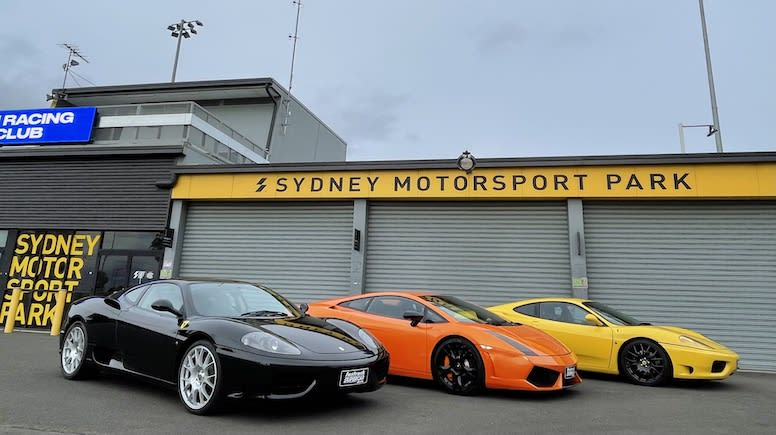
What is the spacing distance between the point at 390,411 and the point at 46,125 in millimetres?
15601

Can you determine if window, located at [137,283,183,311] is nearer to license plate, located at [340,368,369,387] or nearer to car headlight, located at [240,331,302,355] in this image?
car headlight, located at [240,331,302,355]

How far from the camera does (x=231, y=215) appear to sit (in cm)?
1315

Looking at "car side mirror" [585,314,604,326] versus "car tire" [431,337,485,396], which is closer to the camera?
"car tire" [431,337,485,396]

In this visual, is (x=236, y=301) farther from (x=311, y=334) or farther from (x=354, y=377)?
(x=354, y=377)

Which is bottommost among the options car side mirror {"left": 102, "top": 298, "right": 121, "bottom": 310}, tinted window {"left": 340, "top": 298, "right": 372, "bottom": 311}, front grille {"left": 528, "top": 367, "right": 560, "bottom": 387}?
front grille {"left": 528, "top": 367, "right": 560, "bottom": 387}

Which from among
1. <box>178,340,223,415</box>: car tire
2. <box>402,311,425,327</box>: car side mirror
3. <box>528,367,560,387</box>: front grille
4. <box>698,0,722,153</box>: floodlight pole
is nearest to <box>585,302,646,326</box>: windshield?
<box>528,367,560,387</box>: front grille

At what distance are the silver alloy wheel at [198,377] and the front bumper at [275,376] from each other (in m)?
0.21

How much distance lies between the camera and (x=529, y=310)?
780 cm

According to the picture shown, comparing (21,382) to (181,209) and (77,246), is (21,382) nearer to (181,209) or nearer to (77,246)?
(181,209)

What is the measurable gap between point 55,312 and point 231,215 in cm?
488

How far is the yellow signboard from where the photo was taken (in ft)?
34.0

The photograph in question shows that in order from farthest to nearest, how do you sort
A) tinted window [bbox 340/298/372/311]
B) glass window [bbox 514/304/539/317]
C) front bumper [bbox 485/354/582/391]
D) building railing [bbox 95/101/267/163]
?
building railing [bbox 95/101/267/163]
glass window [bbox 514/304/539/317]
tinted window [bbox 340/298/372/311]
front bumper [bbox 485/354/582/391]

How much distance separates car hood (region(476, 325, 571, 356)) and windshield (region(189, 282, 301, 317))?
7.60 feet

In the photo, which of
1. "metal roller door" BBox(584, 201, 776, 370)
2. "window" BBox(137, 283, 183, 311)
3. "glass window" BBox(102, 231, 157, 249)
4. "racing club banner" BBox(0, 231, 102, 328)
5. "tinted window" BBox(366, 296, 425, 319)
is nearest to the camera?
"window" BBox(137, 283, 183, 311)
